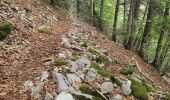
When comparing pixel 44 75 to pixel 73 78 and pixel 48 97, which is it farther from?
pixel 48 97

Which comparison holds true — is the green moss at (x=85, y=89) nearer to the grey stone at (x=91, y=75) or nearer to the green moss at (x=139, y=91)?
the grey stone at (x=91, y=75)

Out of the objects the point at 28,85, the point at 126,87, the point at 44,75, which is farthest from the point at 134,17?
the point at 28,85

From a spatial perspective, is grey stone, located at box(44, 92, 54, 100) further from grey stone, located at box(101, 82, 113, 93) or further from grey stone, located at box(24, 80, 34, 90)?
grey stone, located at box(101, 82, 113, 93)

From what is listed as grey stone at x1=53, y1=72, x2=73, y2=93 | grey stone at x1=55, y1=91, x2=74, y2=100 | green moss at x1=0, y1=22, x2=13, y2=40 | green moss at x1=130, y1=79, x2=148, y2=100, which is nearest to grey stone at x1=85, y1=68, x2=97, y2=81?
grey stone at x1=53, y1=72, x2=73, y2=93

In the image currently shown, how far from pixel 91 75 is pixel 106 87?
22.8 inches

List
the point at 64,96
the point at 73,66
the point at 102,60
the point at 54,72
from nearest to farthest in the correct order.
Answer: the point at 64,96, the point at 54,72, the point at 73,66, the point at 102,60

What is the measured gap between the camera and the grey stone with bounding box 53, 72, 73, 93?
631 cm

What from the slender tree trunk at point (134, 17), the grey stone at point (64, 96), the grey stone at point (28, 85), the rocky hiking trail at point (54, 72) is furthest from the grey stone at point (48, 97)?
the slender tree trunk at point (134, 17)

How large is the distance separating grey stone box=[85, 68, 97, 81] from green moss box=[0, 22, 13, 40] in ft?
11.4

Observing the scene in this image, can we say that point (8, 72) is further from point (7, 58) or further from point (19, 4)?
point (19, 4)

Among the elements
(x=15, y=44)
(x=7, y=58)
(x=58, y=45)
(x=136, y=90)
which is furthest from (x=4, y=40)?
(x=136, y=90)

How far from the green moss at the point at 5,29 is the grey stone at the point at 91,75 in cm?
347

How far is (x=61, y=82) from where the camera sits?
6547mm

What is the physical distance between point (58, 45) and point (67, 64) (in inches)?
106
